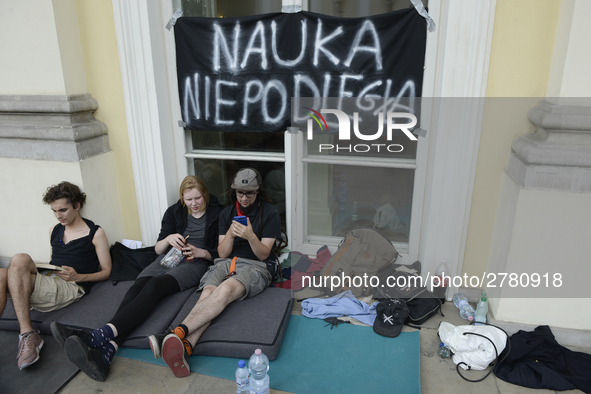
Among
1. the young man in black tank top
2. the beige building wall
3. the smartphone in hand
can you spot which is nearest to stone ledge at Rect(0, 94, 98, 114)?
the young man in black tank top

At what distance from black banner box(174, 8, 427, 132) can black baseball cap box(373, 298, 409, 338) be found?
5.44 feet

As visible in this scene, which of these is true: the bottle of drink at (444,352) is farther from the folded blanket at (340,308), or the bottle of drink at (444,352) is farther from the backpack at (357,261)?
the backpack at (357,261)

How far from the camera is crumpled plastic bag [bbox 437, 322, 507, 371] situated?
270 centimetres

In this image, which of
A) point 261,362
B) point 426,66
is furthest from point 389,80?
point 261,362

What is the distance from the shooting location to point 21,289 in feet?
9.53

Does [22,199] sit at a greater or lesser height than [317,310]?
greater

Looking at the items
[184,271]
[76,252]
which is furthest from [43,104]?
[184,271]

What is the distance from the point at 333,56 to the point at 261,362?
2.34 metres

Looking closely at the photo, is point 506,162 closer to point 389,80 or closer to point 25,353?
point 389,80

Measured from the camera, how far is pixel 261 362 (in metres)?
2.50

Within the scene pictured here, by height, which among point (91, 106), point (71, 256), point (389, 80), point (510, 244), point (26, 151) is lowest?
point (71, 256)

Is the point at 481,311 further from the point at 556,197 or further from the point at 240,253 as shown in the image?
the point at 240,253

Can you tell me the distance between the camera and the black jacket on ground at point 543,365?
8.33 ft

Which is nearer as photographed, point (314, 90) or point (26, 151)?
point (314, 90)
